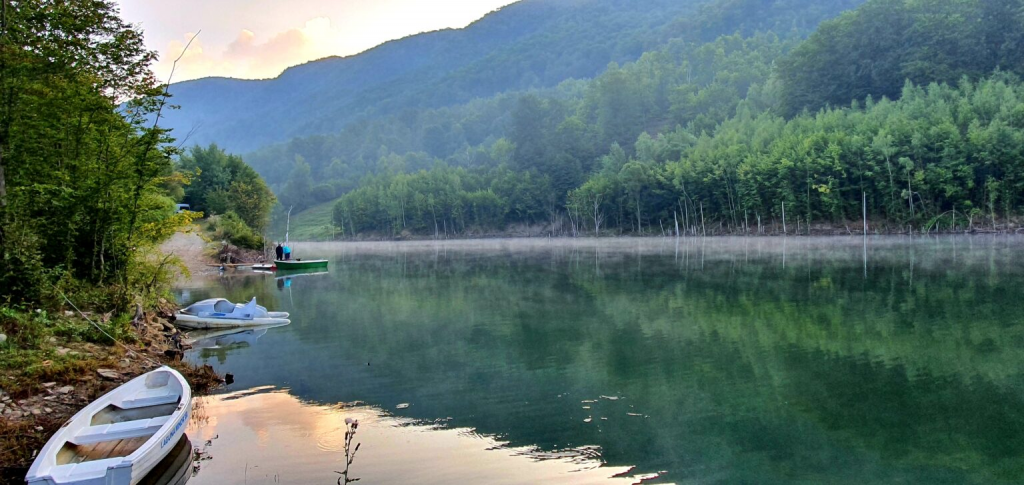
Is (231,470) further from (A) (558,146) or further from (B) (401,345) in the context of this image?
(A) (558,146)

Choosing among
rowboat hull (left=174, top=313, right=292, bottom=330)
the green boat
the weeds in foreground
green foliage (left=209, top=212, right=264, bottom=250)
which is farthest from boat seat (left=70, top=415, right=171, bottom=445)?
green foliage (left=209, top=212, right=264, bottom=250)

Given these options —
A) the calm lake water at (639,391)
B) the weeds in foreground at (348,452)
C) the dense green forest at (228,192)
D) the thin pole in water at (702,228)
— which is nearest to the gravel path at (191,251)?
the dense green forest at (228,192)

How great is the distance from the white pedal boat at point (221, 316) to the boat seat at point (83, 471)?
14998 mm

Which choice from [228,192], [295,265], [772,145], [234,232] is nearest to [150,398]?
[295,265]

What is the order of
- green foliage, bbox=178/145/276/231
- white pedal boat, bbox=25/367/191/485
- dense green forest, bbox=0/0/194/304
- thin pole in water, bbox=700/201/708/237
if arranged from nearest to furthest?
white pedal boat, bbox=25/367/191/485 < dense green forest, bbox=0/0/194/304 < green foliage, bbox=178/145/276/231 < thin pole in water, bbox=700/201/708/237

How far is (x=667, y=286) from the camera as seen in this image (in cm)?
3131

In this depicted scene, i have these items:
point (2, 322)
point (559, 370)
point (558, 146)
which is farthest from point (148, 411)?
point (558, 146)

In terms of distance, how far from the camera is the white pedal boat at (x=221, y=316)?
72.7 ft

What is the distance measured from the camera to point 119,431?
9203 mm

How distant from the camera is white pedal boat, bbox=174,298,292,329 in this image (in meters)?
22.2

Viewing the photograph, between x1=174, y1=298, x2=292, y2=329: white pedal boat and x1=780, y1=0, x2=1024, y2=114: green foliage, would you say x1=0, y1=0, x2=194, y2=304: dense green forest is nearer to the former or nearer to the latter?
x1=174, y1=298, x2=292, y2=329: white pedal boat

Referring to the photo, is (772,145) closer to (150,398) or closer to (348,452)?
(348,452)

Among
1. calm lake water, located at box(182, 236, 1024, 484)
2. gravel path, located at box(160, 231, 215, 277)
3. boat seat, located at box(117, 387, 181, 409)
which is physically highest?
gravel path, located at box(160, 231, 215, 277)

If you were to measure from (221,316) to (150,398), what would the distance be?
41.0 ft
